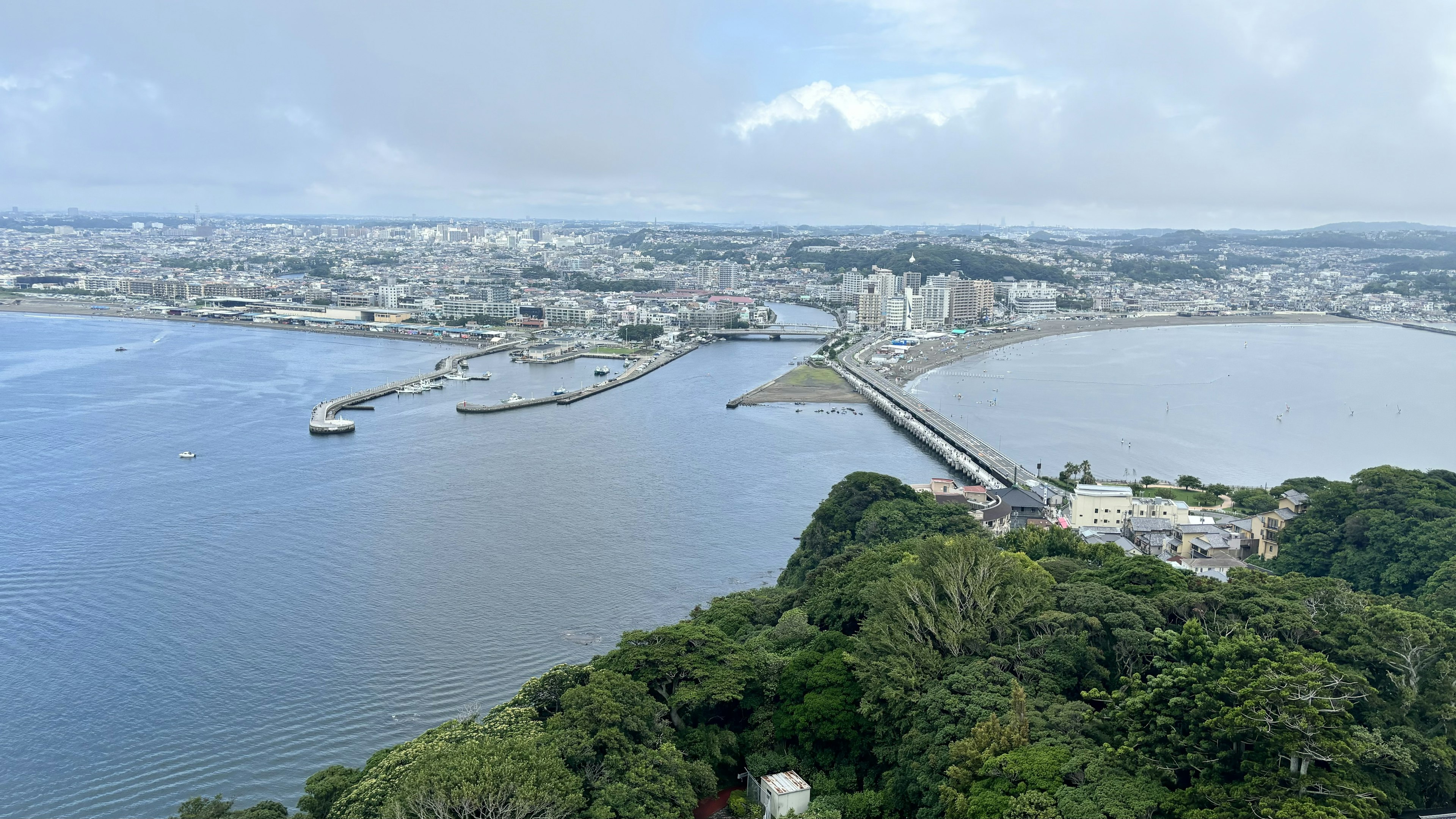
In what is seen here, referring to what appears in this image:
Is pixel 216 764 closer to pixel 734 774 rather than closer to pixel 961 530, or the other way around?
pixel 734 774

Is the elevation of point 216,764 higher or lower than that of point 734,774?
lower

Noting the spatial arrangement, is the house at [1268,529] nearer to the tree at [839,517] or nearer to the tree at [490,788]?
the tree at [839,517]

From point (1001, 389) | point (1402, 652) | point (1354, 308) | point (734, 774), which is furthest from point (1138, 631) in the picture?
point (1354, 308)

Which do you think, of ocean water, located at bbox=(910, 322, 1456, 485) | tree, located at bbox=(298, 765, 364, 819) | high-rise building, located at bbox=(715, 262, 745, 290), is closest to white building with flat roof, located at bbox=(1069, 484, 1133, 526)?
ocean water, located at bbox=(910, 322, 1456, 485)

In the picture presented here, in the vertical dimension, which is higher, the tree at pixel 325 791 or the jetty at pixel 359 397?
the tree at pixel 325 791

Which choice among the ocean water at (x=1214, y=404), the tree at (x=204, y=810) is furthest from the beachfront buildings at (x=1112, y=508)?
the tree at (x=204, y=810)

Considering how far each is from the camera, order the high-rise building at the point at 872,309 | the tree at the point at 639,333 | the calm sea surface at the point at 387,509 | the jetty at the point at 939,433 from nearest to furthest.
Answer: the calm sea surface at the point at 387,509, the jetty at the point at 939,433, the tree at the point at 639,333, the high-rise building at the point at 872,309
